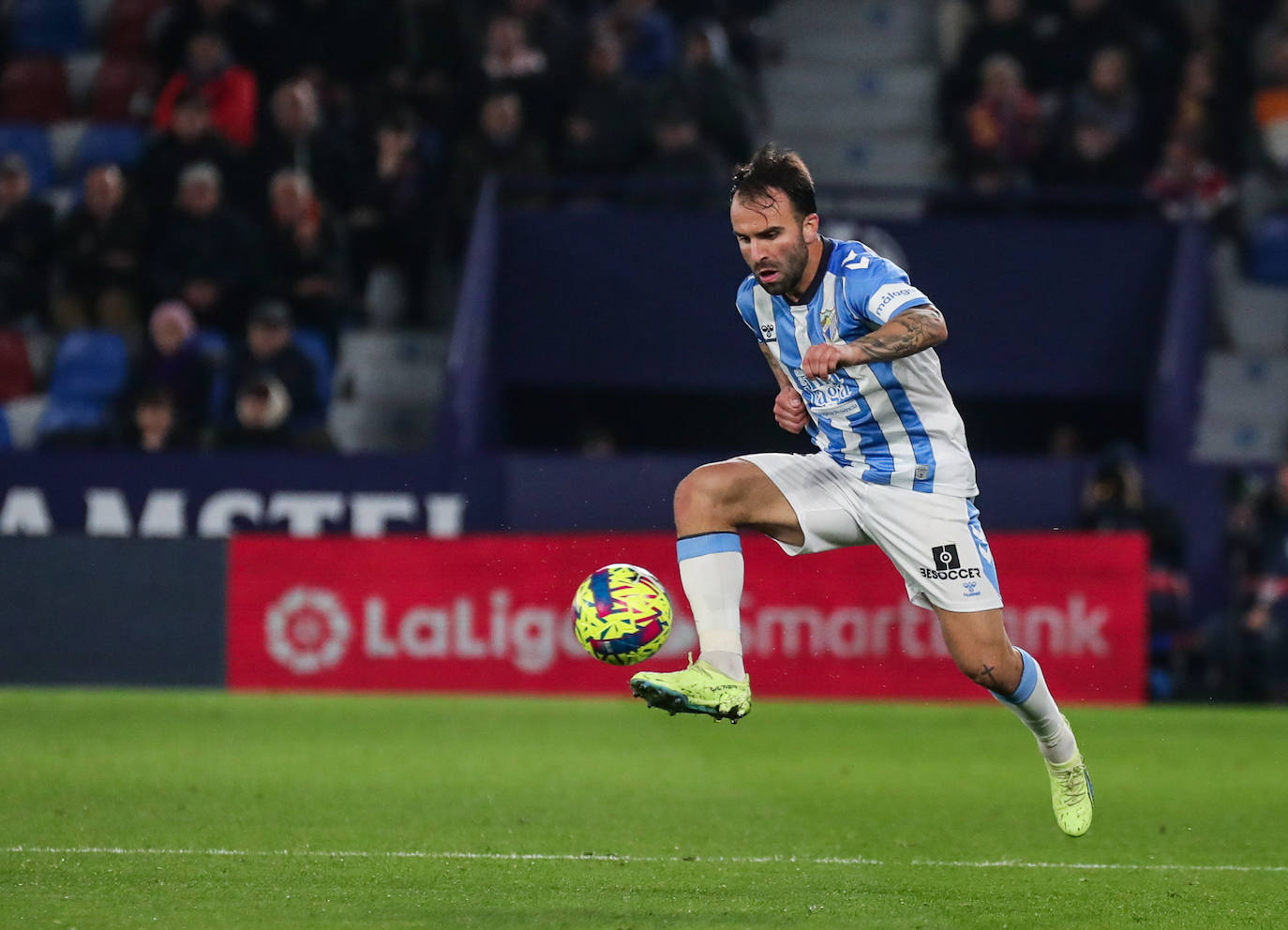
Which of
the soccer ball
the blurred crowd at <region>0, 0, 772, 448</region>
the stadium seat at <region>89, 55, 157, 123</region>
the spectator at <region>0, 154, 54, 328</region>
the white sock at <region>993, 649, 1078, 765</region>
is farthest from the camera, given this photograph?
the stadium seat at <region>89, 55, 157, 123</region>

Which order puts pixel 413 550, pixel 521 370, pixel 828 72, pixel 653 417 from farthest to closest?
pixel 828 72, pixel 653 417, pixel 521 370, pixel 413 550

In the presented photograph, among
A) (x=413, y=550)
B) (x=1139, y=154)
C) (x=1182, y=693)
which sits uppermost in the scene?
(x=1139, y=154)

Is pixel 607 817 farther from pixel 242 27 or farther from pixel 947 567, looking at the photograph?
pixel 242 27

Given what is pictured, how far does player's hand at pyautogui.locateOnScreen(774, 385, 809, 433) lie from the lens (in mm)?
7016

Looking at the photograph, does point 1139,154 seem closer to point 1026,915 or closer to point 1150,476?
point 1150,476

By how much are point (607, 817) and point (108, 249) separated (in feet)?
27.5

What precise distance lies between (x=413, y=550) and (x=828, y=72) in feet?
24.3

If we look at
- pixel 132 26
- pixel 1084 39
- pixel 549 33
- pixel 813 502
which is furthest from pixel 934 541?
pixel 132 26

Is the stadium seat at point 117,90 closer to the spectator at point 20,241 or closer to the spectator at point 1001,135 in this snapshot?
the spectator at point 20,241

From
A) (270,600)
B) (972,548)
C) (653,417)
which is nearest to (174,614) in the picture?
(270,600)

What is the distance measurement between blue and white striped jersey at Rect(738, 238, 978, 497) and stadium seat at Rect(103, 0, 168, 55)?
12.4 meters

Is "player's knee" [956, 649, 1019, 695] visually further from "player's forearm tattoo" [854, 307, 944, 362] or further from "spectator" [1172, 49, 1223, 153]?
"spectator" [1172, 49, 1223, 153]

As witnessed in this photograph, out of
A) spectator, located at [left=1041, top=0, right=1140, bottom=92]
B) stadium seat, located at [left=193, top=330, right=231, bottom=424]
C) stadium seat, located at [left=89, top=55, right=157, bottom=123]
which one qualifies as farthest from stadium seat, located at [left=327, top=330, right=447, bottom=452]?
spectator, located at [left=1041, top=0, right=1140, bottom=92]

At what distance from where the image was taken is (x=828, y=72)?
18.3 m
